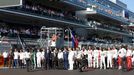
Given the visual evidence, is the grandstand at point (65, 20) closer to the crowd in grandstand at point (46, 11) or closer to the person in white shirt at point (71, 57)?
the crowd in grandstand at point (46, 11)

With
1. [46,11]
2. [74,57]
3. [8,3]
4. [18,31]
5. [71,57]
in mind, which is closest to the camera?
[8,3]

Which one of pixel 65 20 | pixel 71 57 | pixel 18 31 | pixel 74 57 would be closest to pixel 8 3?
pixel 74 57

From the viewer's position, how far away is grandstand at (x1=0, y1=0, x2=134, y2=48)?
4242cm

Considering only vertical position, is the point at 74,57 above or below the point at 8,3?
below

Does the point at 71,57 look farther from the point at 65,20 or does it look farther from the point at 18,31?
the point at 65,20

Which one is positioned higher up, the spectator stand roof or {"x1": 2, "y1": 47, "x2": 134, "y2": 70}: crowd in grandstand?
the spectator stand roof

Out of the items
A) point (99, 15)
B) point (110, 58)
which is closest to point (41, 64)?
point (110, 58)

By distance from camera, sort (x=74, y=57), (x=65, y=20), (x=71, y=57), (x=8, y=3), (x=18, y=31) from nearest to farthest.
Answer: (x=8, y=3) → (x=74, y=57) → (x=71, y=57) → (x=18, y=31) → (x=65, y=20)

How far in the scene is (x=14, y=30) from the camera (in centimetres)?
4397

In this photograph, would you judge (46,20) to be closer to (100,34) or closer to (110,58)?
(110,58)

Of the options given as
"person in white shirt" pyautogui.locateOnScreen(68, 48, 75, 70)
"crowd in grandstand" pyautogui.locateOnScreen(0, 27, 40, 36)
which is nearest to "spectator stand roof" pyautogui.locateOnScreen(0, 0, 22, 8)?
"person in white shirt" pyautogui.locateOnScreen(68, 48, 75, 70)

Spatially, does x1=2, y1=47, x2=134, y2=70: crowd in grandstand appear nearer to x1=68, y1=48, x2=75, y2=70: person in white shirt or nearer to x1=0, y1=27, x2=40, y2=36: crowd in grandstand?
x1=68, y1=48, x2=75, y2=70: person in white shirt

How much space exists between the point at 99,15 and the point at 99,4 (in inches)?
132

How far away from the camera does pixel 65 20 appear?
182 feet
